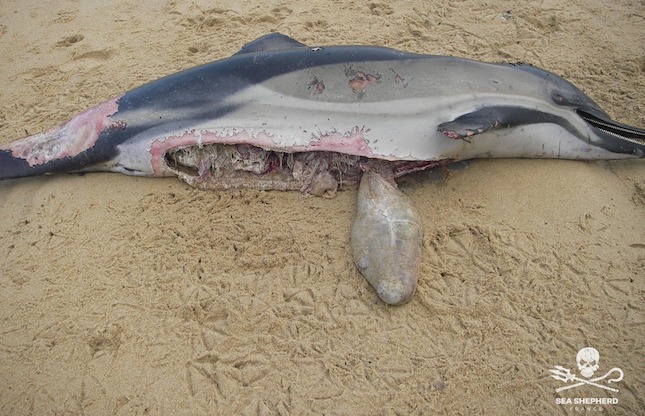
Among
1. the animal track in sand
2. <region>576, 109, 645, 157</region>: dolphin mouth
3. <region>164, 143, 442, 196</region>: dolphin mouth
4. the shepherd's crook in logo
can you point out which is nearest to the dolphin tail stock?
<region>164, 143, 442, 196</region>: dolphin mouth

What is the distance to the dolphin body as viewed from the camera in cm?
352

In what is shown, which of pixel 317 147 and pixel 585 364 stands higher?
pixel 317 147

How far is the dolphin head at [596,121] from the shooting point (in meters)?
3.78

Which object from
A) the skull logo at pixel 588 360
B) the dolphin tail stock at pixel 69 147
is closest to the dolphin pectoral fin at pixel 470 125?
the skull logo at pixel 588 360

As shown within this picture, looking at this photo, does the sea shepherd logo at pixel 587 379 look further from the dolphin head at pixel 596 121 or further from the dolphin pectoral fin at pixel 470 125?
the dolphin head at pixel 596 121

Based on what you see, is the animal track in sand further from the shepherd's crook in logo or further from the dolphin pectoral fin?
the shepherd's crook in logo

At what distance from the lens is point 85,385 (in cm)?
284

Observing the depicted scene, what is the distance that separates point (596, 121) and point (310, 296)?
8.02ft

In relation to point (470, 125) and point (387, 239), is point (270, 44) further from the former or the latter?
point (387, 239)

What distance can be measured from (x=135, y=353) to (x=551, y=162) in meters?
3.06

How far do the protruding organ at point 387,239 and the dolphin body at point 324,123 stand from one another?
25 centimetres

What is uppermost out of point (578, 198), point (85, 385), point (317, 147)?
point (317, 147)

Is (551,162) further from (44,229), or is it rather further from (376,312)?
(44,229)

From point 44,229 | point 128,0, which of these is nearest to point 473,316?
point 44,229
